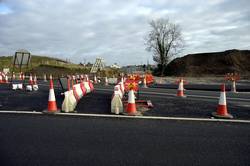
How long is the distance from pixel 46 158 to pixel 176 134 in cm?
276

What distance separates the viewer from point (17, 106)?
10.1m

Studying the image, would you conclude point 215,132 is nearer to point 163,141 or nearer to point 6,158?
point 163,141

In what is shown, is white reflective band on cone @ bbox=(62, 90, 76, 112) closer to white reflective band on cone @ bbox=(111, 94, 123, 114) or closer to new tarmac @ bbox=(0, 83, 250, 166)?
new tarmac @ bbox=(0, 83, 250, 166)

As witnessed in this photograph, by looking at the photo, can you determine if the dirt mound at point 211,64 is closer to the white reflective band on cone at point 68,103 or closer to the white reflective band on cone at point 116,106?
the white reflective band on cone at point 116,106

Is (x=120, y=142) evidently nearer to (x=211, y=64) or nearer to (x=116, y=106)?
(x=116, y=106)

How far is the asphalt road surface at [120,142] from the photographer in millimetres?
4523

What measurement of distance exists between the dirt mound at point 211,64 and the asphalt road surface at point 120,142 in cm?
5409

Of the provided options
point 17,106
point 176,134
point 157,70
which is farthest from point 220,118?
point 157,70

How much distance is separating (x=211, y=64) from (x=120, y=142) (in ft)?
201

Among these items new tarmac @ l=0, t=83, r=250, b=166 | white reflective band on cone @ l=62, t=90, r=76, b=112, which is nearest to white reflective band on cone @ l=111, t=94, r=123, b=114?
new tarmac @ l=0, t=83, r=250, b=166

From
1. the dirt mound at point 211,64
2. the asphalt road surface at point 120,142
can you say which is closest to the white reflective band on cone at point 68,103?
the asphalt road surface at point 120,142

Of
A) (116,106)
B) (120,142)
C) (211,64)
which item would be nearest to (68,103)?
(116,106)

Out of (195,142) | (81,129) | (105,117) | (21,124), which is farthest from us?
(105,117)

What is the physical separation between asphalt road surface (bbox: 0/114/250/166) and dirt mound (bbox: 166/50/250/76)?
5409 centimetres
